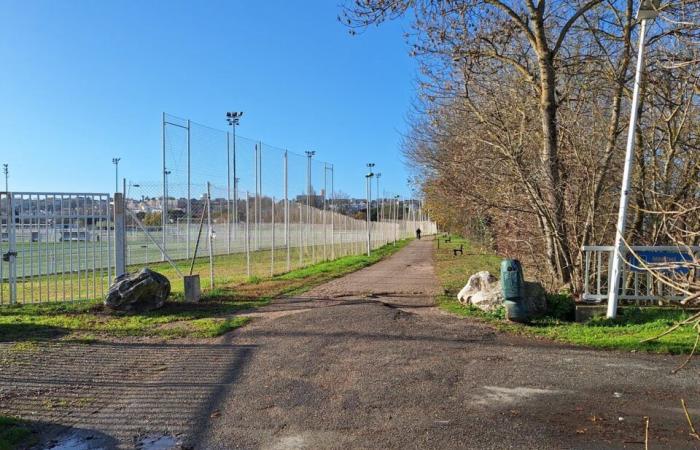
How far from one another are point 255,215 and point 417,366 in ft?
46.6

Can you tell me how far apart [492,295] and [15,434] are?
8330 mm

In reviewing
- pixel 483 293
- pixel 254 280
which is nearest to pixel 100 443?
pixel 483 293

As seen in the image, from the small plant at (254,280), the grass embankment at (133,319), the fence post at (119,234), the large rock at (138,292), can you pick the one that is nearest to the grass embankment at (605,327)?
the grass embankment at (133,319)

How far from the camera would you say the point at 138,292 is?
1058 centimetres

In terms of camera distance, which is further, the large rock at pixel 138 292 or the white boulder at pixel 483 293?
the white boulder at pixel 483 293

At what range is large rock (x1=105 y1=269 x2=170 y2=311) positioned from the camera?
10.5 meters

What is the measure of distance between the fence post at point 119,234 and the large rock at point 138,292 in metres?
0.88

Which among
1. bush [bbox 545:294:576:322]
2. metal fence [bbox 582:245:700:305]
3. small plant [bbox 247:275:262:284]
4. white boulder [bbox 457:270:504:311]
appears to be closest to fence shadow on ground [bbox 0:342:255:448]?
white boulder [bbox 457:270:504:311]

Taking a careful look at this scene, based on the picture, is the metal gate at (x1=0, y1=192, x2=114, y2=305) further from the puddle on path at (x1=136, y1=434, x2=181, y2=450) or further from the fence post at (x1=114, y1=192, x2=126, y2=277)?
the puddle on path at (x1=136, y1=434, x2=181, y2=450)

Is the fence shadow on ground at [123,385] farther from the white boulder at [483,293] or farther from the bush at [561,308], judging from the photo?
the bush at [561,308]

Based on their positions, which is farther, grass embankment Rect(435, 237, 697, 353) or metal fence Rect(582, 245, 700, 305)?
metal fence Rect(582, 245, 700, 305)

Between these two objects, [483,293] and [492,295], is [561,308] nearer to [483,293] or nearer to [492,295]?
[492,295]

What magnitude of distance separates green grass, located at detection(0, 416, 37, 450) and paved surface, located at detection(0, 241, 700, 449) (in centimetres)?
22

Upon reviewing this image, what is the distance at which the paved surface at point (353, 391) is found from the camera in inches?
186
